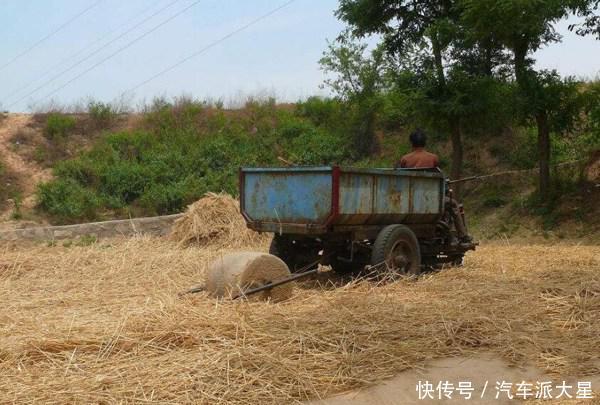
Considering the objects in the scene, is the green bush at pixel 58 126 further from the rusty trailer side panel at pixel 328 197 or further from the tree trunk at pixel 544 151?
the rusty trailer side panel at pixel 328 197

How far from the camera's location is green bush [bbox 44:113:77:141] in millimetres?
22750

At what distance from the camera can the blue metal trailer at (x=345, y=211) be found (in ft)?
26.0

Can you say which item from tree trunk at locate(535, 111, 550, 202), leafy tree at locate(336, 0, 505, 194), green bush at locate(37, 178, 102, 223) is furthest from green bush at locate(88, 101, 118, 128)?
tree trunk at locate(535, 111, 550, 202)

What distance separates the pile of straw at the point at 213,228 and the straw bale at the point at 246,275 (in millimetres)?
5516

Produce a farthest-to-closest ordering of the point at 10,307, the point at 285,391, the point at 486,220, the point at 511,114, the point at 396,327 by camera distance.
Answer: the point at 486,220
the point at 511,114
the point at 10,307
the point at 396,327
the point at 285,391

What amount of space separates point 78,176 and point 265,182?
13111mm

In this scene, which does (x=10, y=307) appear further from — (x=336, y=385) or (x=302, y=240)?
(x=336, y=385)

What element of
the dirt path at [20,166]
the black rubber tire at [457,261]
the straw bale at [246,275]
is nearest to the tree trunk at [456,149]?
the black rubber tire at [457,261]

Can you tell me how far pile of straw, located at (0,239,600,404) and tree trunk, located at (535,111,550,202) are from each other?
7.75 m

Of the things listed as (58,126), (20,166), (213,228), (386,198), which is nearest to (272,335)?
(386,198)

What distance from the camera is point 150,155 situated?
21.9 meters

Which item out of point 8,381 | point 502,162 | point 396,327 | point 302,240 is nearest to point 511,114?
point 502,162

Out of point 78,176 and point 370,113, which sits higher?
point 370,113

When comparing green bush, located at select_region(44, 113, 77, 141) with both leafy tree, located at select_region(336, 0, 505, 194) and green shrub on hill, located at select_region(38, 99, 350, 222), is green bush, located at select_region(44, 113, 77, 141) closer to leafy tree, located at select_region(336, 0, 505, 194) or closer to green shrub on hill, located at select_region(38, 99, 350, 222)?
green shrub on hill, located at select_region(38, 99, 350, 222)
